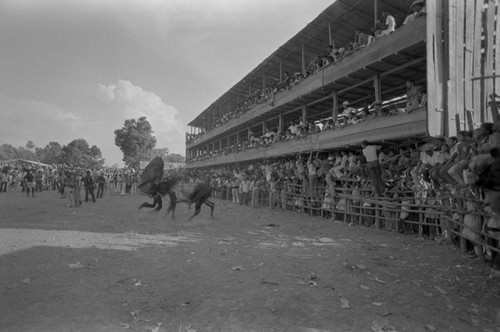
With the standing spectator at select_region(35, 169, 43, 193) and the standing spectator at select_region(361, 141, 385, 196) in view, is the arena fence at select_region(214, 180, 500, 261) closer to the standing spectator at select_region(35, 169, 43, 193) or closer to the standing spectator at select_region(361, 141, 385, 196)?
the standing spectator at select_region(361, 141, 385, 196)

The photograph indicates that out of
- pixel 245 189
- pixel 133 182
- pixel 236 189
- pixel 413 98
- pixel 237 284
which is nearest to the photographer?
pixel 237 284

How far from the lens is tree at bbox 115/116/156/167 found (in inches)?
2183

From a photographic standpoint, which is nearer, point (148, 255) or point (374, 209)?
point (148, 255)

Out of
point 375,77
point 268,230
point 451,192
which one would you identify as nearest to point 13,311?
point 268,230

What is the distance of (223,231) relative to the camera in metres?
9.98

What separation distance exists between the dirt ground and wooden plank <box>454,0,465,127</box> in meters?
4.33

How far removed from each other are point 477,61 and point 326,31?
24.6 feet

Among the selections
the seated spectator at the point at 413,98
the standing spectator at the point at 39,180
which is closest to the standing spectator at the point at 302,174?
the seated spectator at the point at 413,98

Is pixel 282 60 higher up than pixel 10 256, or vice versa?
pixel 282 60

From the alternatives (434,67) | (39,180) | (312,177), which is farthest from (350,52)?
(39,180)

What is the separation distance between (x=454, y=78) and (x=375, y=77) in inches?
131

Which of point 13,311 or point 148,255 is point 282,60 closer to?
point 148,255

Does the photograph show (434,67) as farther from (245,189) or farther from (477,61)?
(245,189)

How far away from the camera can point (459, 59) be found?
32.1ft
